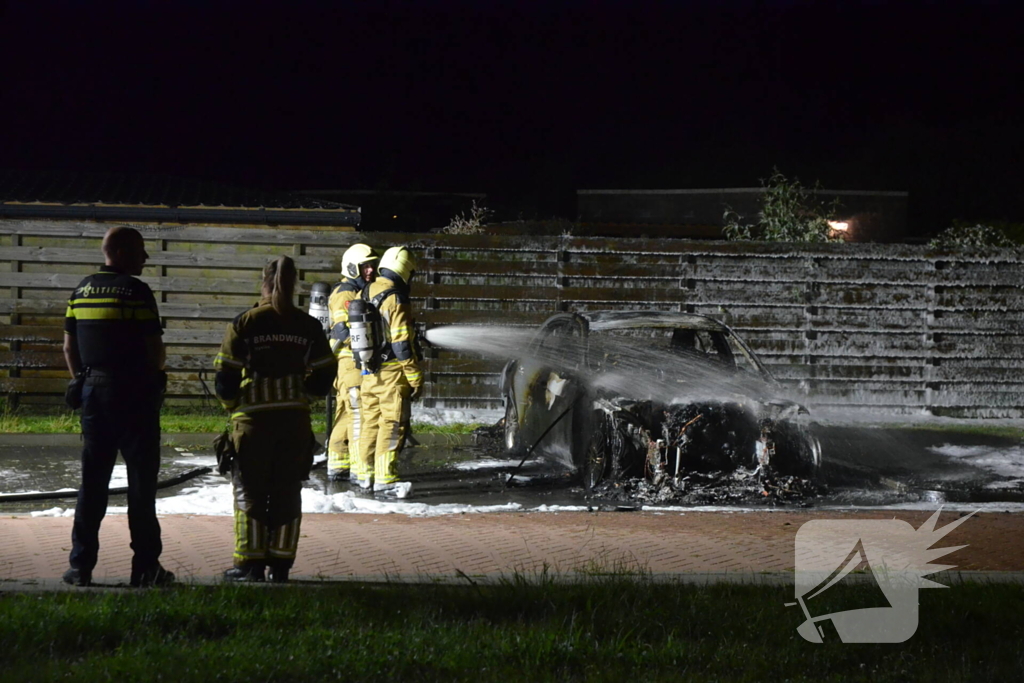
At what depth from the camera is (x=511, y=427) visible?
11.1 m

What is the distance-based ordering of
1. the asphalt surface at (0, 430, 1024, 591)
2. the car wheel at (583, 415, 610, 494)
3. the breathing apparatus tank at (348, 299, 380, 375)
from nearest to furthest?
the asphalt surface at (0, 430, 1024, 591), the breathing apparatus tank at (348, 299, 380, 375), the car wheel at (583, 415, 610, 494)

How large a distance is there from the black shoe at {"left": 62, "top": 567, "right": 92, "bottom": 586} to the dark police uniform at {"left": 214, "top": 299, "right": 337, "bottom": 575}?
74cm

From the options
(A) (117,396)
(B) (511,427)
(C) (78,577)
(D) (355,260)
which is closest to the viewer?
(C) (78,577)

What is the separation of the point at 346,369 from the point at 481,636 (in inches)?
182

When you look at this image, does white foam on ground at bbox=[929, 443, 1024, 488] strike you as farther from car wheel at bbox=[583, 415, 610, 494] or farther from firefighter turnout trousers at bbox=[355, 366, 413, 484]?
firefighter turnout trousers at bbox=[355, 366, 413, 484]

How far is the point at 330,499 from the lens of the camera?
8555 mm

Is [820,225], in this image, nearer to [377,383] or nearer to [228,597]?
[377,383]

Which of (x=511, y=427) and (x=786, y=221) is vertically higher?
(x=786, y=221)

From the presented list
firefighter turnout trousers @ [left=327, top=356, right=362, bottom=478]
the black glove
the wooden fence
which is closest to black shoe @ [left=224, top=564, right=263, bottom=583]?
the black glove

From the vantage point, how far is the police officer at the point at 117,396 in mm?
5652

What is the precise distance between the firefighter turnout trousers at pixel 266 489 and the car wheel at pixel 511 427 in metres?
5.10

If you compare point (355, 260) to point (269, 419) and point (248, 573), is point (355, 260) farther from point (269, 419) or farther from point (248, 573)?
point (248, 573)

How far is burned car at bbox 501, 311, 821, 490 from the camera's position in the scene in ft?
29.4

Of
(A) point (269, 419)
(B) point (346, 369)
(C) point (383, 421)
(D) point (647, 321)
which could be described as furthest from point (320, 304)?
(A) point (269, 419)
